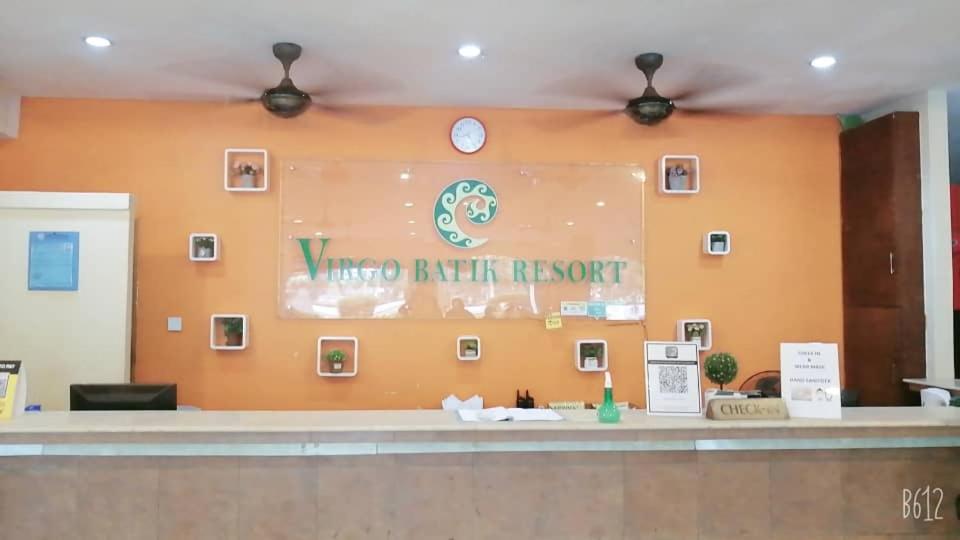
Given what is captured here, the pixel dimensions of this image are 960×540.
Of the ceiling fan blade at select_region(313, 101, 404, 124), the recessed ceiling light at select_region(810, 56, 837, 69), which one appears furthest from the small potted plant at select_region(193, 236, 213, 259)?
the recessed ceiling light at select_region(810, 56, 837, 69)

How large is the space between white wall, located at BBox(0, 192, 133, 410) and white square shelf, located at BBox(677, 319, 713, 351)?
138 inches

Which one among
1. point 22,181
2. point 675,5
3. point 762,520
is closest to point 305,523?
point 762,520

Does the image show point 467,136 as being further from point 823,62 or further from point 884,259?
point 884,259

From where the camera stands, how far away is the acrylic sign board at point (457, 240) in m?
4.62

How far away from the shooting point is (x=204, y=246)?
4.55 meters

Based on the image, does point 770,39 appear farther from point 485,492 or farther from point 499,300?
point 485,492

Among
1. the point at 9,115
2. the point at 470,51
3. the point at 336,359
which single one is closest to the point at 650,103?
the point at 470,51

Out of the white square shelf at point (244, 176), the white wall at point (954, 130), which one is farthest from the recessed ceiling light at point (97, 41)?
the white wall at point (954, 130)

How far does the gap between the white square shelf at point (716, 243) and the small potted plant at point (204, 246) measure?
3279mm

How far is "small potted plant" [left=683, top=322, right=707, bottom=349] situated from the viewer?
4.73m

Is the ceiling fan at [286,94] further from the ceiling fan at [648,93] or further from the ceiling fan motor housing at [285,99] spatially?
the ceiling fan at [648,93]

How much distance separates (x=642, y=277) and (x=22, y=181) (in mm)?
4130

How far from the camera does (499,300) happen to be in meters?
4.70

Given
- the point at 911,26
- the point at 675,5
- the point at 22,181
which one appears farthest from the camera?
the point at 22,181
